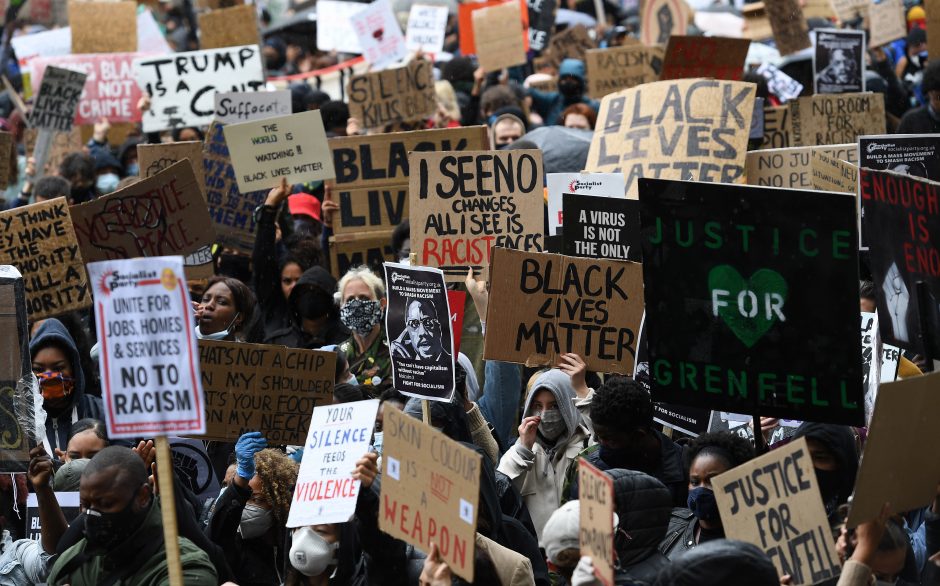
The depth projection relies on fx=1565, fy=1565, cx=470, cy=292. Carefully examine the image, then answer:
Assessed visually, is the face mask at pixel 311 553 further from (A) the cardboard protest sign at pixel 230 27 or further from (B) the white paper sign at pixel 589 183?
(A) the cardboard protest sign at pixel 230 27

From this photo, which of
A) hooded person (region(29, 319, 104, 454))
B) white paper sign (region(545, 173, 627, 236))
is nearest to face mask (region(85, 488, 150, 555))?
hooded person (region(29, 319, 104, 454))

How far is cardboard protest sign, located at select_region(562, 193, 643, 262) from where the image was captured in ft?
25.9

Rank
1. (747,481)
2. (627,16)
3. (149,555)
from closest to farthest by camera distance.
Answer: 1. (747,481)
2. (149,555)
3. (627,16)

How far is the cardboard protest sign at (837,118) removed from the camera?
1130 cm

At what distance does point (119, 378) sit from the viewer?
510 cm

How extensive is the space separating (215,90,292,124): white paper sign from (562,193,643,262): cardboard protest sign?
15.1 ft

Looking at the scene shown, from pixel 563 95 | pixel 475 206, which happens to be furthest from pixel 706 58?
pixel 563 95

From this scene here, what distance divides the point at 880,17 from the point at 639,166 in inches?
297

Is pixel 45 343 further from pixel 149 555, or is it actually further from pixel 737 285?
pixel 737 285

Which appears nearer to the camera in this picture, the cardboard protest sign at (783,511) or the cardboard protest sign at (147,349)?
the cardboard protest sign at (783,511)

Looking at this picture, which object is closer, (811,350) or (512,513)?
(811,350)

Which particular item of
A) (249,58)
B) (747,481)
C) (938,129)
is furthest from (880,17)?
(747,481)

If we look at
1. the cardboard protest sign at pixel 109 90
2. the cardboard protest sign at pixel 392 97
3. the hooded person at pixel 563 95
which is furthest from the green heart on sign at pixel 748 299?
the cardboard protest sign at pixel 109 90

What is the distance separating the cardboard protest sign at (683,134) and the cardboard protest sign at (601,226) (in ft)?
2.55
